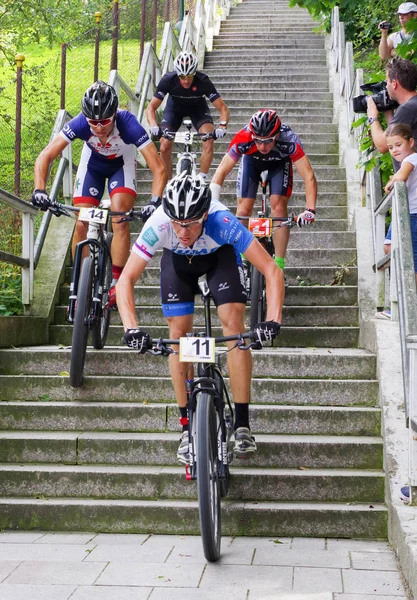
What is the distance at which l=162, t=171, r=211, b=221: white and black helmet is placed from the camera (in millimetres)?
5102

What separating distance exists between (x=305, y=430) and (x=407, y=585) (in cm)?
189

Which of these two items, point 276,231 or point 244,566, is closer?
point 244,566

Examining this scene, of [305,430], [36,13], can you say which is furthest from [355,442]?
[36,13]

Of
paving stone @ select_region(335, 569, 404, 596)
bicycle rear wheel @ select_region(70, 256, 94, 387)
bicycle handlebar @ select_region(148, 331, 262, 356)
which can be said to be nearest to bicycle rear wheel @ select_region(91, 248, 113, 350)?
bicycle rear wheel @ select_region(70, 256, 94, 387)

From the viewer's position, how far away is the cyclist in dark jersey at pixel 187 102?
10.7m

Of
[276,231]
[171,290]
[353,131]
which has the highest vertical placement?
[353,131]

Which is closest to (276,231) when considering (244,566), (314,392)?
(314,392)

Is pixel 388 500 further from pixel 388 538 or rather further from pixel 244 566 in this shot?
pixel 244 566

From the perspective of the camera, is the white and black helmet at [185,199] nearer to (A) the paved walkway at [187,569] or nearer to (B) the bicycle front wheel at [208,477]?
(B) the bicycle front wheel at [208,477]

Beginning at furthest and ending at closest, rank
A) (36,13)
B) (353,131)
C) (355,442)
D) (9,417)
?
(36,13), (353,131), (9,417), (355,442)

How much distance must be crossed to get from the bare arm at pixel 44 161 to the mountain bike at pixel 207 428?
2546mm

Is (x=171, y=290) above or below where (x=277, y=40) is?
below

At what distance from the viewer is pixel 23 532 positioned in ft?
19.3

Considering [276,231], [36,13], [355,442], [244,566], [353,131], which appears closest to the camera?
[244,566]
